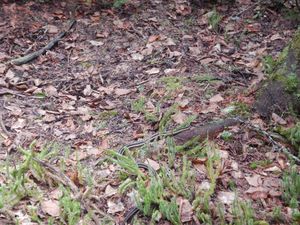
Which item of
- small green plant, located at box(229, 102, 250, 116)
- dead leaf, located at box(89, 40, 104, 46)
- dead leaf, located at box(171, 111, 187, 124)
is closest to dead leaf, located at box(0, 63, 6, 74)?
dead leaf, located at box(89, 40, 104, 46)

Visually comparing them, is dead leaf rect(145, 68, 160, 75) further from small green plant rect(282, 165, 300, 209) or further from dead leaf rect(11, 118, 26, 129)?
small green plant rect(282, 165, 300, 209)

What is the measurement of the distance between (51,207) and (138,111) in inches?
56.6

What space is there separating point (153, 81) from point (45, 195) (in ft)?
6.26

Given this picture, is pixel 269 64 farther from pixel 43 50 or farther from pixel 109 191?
pixel 43 50

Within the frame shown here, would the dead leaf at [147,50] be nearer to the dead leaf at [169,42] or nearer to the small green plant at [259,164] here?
the dead leaf at [169,42]

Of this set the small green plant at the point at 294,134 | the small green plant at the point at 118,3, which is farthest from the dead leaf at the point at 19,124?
the small green plant at the point at 118,3

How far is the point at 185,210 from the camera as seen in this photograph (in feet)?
10.1

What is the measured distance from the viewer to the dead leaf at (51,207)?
3.11 meters

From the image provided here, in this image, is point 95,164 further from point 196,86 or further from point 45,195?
point 196,86

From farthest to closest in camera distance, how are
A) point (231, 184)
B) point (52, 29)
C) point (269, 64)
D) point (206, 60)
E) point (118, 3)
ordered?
1. point (118, 3)
2. point (52, 29)
3. point (206, 60)
4. point (269, 64)
5. point (231, 184)

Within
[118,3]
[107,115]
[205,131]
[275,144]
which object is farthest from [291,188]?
[118,3]

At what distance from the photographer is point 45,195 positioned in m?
3.30

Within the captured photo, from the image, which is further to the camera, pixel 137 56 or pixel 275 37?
pixel 275 37

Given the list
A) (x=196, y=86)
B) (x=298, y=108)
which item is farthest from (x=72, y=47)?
(x=298, y=108)
